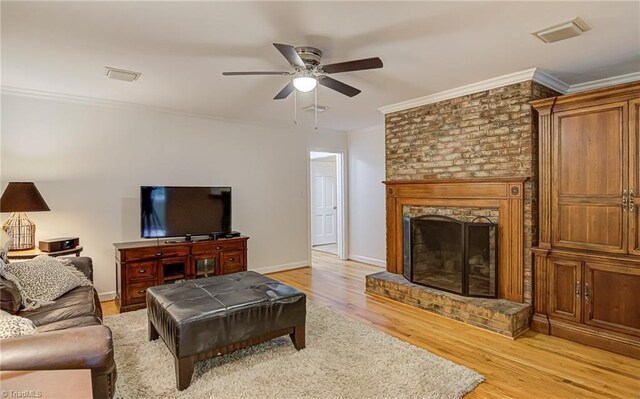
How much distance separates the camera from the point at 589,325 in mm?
3057

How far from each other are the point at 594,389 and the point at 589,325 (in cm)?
88

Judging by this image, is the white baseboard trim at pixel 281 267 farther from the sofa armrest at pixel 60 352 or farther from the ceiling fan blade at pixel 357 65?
the sofa armrest at pixel 60 352

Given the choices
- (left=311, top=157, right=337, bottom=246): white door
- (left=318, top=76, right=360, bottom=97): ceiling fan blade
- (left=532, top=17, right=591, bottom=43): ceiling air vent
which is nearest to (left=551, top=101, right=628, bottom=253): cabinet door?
(left=532, top=17, right=591, bottom=43): ceiling air vent

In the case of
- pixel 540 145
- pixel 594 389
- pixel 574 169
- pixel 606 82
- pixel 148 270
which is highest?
pixel 606 82

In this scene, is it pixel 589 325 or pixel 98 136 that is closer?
pixel 589 325

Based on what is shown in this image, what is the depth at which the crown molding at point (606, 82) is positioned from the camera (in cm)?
346

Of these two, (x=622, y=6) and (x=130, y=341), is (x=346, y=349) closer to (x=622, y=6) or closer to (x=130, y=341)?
(x=130, y=341)

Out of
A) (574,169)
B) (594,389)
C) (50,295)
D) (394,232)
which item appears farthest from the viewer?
(394,232)

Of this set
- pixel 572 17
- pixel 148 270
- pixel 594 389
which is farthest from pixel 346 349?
pixel 572 17

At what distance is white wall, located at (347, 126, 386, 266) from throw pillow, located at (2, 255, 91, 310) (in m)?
4.31

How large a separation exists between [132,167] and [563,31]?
4663mm

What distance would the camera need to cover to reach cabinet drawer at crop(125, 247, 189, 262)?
397 centimetres

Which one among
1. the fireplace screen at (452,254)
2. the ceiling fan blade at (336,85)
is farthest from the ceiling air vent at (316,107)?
the fireplace screen at (452,254)

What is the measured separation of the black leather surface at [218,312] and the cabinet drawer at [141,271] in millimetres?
1156
